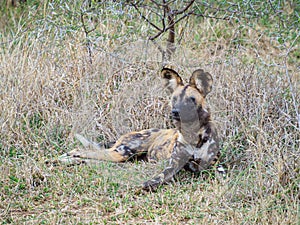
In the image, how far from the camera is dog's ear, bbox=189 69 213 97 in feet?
14.1

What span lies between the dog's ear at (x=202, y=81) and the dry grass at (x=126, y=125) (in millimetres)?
516

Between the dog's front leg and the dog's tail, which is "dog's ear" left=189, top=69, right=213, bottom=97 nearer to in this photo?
the dog's front leg

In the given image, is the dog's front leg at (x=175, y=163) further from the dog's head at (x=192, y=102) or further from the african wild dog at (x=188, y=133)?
the dog's head at (x=192, y=102)

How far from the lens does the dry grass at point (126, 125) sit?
3.64 meters

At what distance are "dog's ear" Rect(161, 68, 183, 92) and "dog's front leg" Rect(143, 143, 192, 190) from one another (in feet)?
1.68

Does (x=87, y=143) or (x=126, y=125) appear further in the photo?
(x=126, y=125)

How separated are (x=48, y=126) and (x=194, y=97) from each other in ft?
5.35

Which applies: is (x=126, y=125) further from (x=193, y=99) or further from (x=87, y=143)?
(x=193, y=99)

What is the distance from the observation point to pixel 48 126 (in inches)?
201

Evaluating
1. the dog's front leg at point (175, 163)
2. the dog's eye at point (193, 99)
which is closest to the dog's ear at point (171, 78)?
the dog's eye at point (193, 99)

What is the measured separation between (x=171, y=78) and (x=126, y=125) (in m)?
0.97

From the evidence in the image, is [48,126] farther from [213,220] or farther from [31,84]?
[213,220]

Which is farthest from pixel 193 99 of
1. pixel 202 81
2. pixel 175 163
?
pixel 175 163

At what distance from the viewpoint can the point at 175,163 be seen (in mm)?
4297
